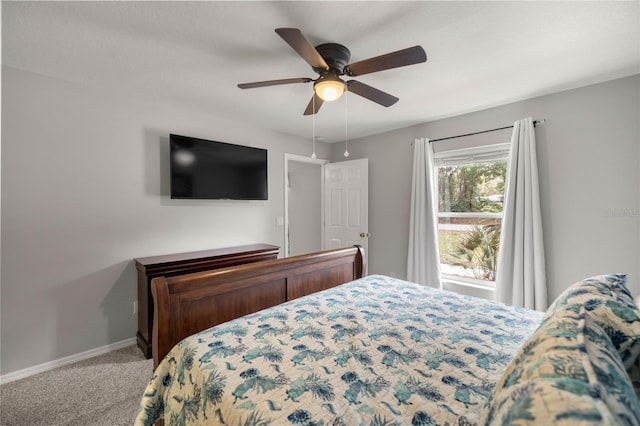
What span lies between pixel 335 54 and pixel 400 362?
1.82 metres

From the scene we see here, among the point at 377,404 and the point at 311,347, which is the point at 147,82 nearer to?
the point at 311,347

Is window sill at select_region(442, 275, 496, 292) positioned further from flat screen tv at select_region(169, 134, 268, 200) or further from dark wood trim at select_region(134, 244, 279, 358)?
flat screen tv at select_region(169, 134, 268, 200)

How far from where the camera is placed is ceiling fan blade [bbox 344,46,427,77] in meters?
1.43

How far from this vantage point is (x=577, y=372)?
498mm

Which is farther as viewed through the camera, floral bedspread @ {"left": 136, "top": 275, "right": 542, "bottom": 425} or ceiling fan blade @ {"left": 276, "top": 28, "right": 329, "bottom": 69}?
ceiling fan blade @ {"left": 276, "top": 28, "right": 329, "bottom": 69}

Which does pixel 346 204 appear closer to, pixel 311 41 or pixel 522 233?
pixel 522 233

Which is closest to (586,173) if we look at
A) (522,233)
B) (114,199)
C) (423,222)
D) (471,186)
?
(522,233)

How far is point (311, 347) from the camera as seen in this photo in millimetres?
1189

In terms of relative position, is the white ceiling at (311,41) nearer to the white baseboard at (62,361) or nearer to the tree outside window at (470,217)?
the tree outside window at (470,217)

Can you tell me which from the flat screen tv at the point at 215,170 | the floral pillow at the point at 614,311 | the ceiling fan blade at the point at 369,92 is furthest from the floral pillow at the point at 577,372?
the flat screen tv at the point at 215,170

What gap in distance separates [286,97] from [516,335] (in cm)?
257

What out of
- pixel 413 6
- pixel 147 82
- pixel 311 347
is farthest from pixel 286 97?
pixel 311 347

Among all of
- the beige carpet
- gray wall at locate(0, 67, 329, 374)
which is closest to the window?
gray wall at locate(0, 67, 329, 374)

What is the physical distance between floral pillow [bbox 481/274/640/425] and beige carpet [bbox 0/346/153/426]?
7.04ft
